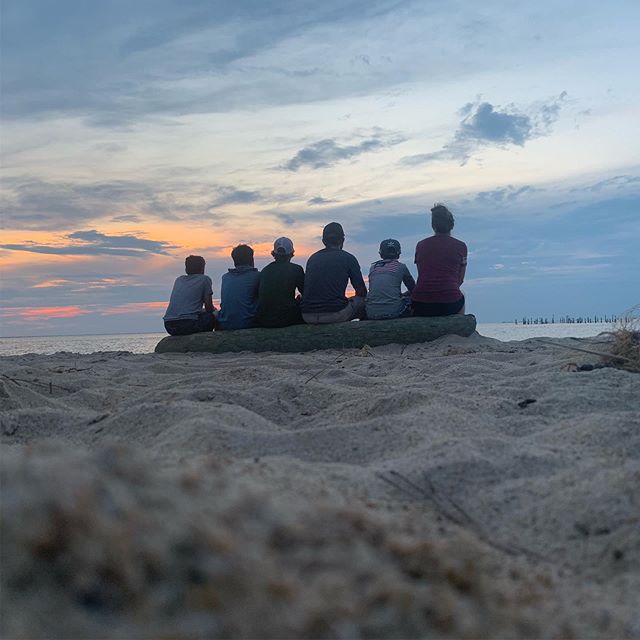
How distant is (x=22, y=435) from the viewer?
3279mm

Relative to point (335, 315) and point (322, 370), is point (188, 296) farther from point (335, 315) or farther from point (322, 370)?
point (322, 370)

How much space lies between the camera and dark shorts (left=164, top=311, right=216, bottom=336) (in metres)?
9.12

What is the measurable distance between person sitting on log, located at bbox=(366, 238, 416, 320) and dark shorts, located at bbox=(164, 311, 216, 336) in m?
2.04

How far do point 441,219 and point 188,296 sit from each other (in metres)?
3.32

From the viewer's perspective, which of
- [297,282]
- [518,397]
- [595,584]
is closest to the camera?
[595,584]

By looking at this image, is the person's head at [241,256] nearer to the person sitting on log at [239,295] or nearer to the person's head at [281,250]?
the person sitting on log at [239,295]

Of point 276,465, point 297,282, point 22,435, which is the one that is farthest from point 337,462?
point 297,282

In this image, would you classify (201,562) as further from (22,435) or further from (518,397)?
(518,397)

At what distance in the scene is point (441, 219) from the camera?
28.0 ft

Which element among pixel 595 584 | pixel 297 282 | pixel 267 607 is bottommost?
pixel 595 584

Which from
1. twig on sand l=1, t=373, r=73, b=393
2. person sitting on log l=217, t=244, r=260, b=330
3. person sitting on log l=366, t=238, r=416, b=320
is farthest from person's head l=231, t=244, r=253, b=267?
twig on sand l=1, t=373, r=73, b=393

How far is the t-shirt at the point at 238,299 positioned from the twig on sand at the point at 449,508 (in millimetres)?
6870

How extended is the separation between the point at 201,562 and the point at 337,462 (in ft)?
4.51

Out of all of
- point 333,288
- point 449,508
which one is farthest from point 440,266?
point 449,508
